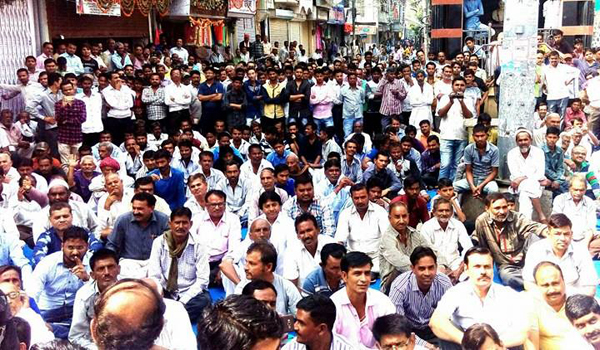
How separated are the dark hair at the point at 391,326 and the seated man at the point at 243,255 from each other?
1.70 metres

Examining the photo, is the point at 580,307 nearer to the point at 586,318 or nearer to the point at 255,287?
the point at 586,318

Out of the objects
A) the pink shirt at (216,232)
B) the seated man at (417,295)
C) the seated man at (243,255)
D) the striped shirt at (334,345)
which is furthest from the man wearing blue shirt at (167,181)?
the striped shirt at (334,345)

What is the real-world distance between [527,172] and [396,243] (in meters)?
2.61

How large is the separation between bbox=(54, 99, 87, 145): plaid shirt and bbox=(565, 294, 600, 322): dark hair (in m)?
7.11

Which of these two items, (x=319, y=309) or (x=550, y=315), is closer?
(x=319, y=309)

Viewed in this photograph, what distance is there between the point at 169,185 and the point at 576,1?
13341 mm

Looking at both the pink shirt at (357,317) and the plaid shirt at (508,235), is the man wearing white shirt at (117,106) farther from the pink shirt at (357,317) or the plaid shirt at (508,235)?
the pink shirt at (357,317)

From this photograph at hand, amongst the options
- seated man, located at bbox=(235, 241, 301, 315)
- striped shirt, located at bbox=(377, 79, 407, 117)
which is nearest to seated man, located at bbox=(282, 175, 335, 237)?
seated man, located at bbox=(235, 241, 301, 315)

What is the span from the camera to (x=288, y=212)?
657 cm

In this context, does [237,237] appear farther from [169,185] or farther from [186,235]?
[169,185]

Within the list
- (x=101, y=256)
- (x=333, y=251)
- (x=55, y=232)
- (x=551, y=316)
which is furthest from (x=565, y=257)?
(x=55, y=232)

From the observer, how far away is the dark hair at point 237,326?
218 centimetres

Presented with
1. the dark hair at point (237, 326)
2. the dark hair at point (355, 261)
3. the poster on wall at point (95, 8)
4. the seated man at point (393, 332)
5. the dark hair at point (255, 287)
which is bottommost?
the seated man at point (393, 332)

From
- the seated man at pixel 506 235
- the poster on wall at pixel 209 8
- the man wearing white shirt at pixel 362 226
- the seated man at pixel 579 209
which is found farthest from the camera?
the poster on wall at pixel 209 8
